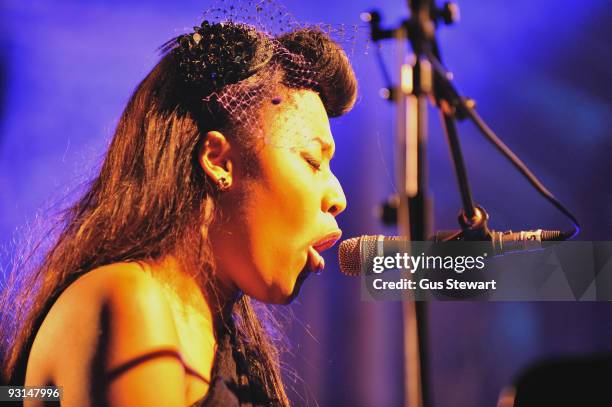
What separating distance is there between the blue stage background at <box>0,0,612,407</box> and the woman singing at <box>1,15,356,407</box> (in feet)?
2.63

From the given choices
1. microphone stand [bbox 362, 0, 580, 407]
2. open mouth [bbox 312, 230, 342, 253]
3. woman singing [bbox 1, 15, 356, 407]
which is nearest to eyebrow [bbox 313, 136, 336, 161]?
woman singing [bbox 1, 15, 356, 407]

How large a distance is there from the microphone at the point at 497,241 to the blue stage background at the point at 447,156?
86 centimetres

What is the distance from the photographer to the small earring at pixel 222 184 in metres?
1.38

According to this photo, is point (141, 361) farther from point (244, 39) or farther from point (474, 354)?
point (474, 354)

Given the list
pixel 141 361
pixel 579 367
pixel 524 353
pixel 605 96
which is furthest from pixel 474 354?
pixel 141 361

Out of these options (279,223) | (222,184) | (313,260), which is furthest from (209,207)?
(313,260)

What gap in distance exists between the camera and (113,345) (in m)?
1.07

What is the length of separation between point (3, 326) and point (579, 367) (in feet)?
4.21

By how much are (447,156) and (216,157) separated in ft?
4.15

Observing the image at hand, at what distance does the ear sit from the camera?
1.38 metres

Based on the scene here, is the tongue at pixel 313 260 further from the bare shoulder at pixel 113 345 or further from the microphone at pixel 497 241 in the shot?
the bare shoulder at pixel 113 345

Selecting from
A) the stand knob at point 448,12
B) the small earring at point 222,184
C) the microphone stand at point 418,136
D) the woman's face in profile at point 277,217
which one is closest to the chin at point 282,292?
the woman's face in profile at point 277,217

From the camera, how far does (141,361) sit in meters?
1.07

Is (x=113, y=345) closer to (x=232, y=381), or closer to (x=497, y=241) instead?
(x=232, y=381)
